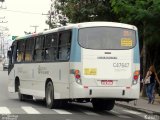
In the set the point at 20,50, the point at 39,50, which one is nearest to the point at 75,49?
the point at 39,50

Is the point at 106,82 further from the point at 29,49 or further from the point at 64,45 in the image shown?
the point at 29,49

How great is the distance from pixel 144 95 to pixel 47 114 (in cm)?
941

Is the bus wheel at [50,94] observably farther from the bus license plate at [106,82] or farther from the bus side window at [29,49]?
the bus side window at [29,49]

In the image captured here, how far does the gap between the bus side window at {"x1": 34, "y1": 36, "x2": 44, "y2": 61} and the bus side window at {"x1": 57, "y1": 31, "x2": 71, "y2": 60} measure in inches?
72.2

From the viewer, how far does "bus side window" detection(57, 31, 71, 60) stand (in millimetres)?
17531

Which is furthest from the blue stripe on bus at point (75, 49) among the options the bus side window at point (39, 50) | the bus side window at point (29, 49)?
the bus side window at point (29, 49)

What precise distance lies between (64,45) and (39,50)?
102 inches

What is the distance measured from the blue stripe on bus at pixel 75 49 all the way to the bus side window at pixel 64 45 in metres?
0.36

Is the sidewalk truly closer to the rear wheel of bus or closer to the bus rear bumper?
the rear wheel of bus

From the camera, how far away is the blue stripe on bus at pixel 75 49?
1689 centimetres

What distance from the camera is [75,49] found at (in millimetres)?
16969

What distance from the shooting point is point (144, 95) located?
2506cm

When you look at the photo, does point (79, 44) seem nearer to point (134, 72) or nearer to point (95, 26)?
point (95, 26)

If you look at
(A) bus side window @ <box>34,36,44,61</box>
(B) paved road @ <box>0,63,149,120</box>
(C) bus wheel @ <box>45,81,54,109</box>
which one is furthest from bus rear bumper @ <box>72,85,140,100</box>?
(A) bus side window @ <box>34,36,44,61</box>
